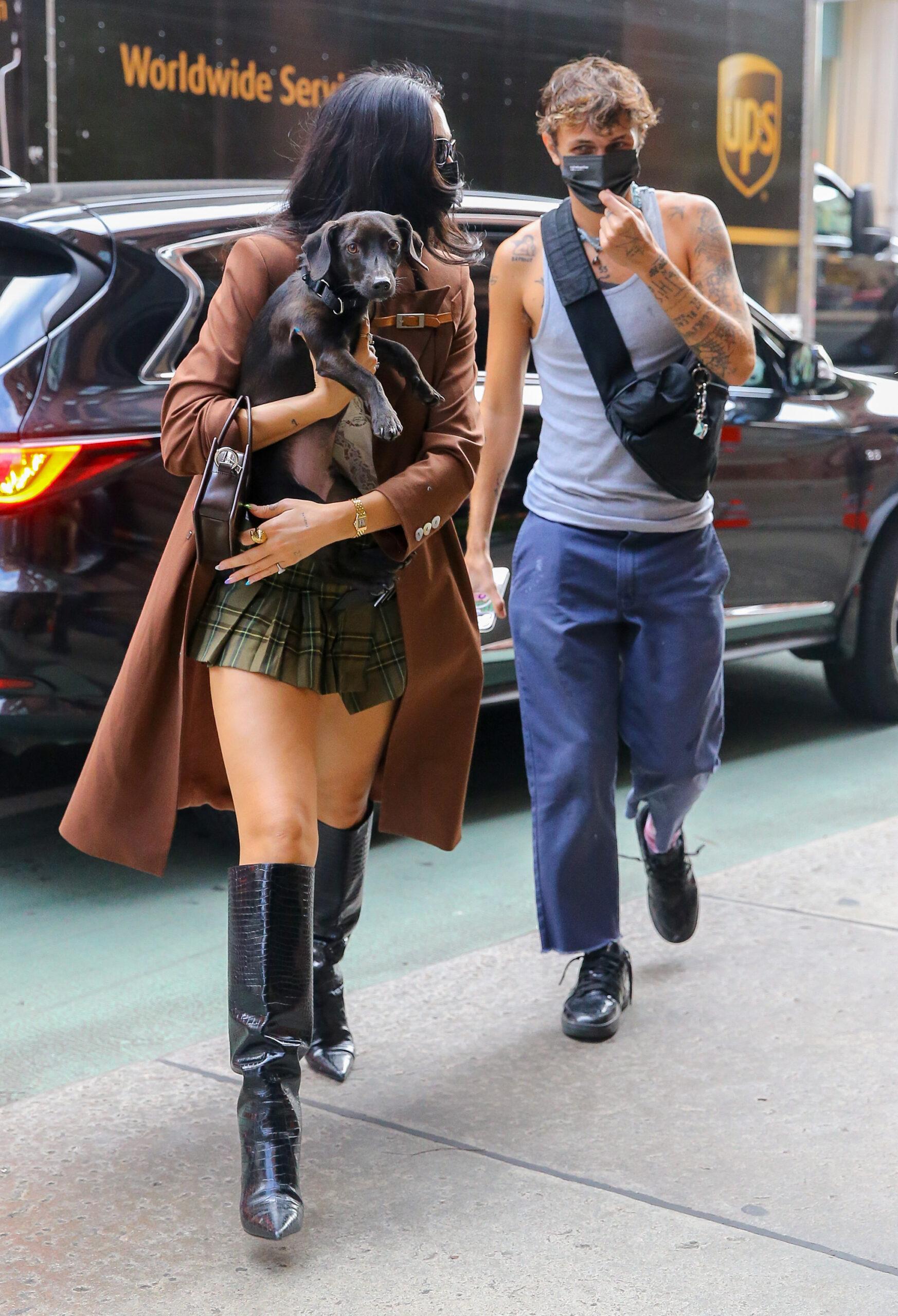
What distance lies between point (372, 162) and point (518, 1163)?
177 centimetres

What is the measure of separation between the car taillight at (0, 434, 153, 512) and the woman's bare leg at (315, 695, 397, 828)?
4.20 feet

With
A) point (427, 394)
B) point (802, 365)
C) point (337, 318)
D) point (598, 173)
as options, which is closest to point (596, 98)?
point (598, 173)

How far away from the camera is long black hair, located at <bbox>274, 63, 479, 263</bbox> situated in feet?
8.75

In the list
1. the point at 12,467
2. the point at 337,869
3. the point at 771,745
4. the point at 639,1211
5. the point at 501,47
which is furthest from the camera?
the point at 501,47

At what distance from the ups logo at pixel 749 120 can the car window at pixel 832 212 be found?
255 inches

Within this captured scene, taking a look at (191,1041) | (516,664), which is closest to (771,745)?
(516,664)

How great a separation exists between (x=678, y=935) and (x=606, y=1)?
5.20m

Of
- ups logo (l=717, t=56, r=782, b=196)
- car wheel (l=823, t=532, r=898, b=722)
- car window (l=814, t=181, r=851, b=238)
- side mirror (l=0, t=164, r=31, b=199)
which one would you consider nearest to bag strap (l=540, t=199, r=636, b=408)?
side mirror (l=0, t=164, r=31, b=199)

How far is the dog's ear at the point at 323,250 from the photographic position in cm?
251

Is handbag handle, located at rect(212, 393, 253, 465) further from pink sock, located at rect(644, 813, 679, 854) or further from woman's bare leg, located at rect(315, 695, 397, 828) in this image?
pink sock, located at rect(644, 813, 679, 854)

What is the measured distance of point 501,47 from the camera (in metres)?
7.19

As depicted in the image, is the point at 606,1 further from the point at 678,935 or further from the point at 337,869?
the point at 337,869

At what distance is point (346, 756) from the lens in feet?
10.1

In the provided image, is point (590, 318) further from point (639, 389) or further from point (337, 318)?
point (337, 318)
